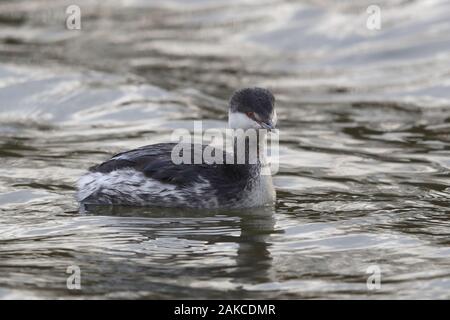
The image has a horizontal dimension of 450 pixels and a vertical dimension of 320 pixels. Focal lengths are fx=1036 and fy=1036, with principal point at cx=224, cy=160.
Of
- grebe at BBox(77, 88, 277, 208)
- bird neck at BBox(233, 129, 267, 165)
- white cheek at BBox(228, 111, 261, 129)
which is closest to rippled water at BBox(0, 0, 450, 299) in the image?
grebe at BBox(77, 88, 277, 208)

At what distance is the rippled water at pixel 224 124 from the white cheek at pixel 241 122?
0.77 meters

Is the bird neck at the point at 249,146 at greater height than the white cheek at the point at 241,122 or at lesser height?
lesser

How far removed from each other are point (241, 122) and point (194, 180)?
0.66m

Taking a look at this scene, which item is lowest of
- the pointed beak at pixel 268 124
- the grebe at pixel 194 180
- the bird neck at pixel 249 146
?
the grebe at pixel 194 180

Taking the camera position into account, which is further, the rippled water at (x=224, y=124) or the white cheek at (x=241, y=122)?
the white cheek at (x=241, y=122)

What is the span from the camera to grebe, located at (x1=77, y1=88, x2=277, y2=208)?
9.08 meters

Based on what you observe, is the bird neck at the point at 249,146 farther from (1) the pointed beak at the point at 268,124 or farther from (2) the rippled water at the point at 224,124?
(2) the rippled water at the point at 224,124

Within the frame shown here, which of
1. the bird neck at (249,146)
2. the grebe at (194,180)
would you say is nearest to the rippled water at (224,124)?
the grebe at (194,180)

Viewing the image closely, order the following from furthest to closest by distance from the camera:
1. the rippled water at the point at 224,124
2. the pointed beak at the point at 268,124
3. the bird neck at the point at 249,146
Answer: the bird neck at the point at 249,146 → the pointed beak at the point at 268,124 → the rippled water at the point at 224,124

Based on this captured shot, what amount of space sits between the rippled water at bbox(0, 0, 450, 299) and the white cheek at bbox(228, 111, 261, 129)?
30.2 inches

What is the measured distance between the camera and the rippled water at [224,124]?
7.51 meters

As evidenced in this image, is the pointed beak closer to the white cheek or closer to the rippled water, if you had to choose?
the white cheek

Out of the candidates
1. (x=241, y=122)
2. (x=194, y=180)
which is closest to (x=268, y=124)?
(x=241, y=122)

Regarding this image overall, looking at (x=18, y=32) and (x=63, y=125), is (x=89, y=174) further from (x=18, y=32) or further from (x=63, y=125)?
(x=18, y=32)
